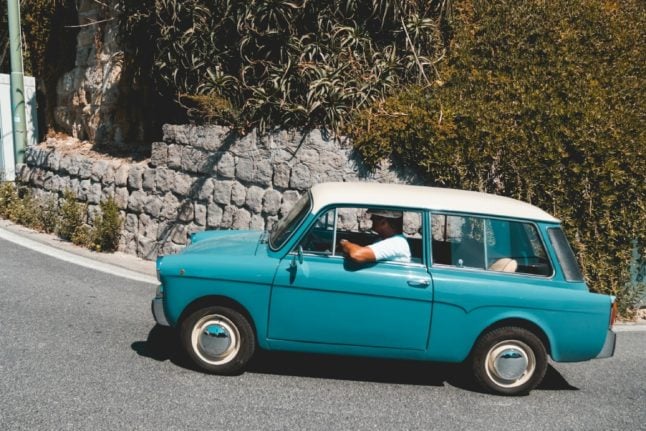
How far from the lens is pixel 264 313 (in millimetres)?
4449

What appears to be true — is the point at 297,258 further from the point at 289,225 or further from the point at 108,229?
the point at 108,229

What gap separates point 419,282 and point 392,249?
1.14 ft

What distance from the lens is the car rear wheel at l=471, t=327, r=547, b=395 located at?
446 cm

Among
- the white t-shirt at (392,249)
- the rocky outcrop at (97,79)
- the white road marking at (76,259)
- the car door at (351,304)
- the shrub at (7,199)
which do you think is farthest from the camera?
the rocky outcrop at (97,79)

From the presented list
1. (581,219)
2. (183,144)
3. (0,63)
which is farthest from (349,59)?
(0,63)

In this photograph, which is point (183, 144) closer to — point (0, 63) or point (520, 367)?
point (520, 367)

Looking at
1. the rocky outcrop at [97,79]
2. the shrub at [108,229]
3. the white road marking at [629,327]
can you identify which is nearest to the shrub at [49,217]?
the shrub at [108,229]

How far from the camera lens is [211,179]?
26.4 ft

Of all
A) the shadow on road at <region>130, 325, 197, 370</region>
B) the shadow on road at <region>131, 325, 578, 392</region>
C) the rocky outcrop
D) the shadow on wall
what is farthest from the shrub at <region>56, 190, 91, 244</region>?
the shadow on road at <region>131, 325, 578, 392</region>

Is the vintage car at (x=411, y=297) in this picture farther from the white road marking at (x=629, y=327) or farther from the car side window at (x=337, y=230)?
the white road marking at (x=629, y=327)

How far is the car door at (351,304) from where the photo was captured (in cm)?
438

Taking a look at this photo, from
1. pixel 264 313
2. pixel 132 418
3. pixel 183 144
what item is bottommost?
pixel 132 418

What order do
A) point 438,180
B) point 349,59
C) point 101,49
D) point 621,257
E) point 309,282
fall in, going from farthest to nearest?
point 101,49, point 349,59, point 438,180, point 621,257, point 309,282

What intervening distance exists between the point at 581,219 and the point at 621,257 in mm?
620
